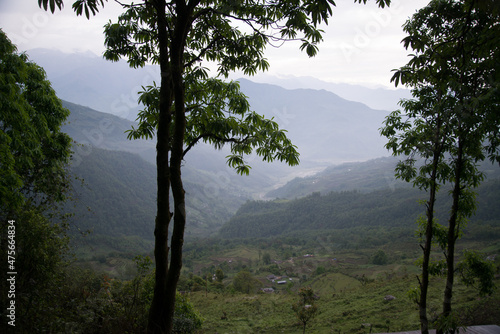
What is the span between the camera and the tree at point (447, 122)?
2.77 metres

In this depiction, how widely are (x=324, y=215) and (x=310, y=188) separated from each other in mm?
61027

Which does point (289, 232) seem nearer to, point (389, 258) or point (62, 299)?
point (389, 258)

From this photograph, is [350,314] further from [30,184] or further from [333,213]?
[333,213]

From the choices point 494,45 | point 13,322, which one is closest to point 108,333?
point 13,322

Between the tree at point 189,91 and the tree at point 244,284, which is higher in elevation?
the tree at point 189,91

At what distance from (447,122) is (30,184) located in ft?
33.4

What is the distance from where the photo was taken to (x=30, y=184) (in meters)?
8.18

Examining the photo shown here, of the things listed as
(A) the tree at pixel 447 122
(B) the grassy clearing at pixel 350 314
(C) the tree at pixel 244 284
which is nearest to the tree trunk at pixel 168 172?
(A) the tree at pixel 447 122

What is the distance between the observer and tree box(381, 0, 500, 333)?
9.09ft

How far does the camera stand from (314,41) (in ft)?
A: 9.73

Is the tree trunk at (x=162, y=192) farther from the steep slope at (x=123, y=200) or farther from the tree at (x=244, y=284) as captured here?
the steep slope at (x=123, y=200)

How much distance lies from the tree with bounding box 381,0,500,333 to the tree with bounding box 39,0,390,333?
3.92 ft

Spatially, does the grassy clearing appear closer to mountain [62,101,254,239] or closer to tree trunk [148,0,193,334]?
tree trunk [148,0,193,334]

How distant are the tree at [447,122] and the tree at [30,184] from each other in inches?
197
